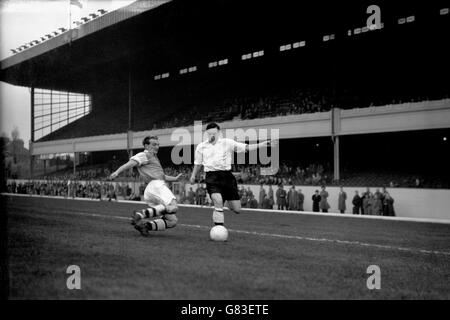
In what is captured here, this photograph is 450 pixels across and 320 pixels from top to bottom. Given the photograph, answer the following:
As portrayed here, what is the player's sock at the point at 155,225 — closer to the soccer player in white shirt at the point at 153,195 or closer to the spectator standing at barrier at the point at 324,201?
the soccer player in white shirt at the point at 153,195

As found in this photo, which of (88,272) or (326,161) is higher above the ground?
A: (326,161)

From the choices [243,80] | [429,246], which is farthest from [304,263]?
[243,80]

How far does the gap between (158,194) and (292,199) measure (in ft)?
61.6

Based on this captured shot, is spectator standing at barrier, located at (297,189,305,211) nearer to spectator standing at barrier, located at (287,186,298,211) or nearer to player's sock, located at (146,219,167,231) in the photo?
spectator standing at barrier, located at (287,186,298,211)

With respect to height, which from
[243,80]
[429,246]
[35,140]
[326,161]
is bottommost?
[429,246]

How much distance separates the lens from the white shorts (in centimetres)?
980

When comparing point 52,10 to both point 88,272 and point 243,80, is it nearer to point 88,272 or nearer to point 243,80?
point 88,272

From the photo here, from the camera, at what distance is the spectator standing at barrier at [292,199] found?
27786 millimetres

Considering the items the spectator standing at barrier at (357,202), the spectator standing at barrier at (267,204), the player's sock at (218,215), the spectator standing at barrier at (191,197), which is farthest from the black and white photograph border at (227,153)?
the spectator standing at barrier at (267,204)

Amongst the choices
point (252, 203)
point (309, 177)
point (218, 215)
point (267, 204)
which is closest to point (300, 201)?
point (267, 204)

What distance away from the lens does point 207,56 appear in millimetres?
42094

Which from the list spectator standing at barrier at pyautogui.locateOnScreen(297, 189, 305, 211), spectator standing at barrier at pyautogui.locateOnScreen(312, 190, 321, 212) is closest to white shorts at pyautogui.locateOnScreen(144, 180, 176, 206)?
spectator standing at barrier at pyautogui.locateOnScreen(312, 190, 321, 212)

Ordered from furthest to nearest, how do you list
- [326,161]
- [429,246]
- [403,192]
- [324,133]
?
1. [326,161]
2. [324,133]
3. [403,192]
4. [429,246]

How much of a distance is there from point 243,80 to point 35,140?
2506cm
